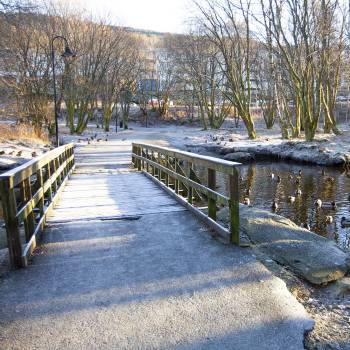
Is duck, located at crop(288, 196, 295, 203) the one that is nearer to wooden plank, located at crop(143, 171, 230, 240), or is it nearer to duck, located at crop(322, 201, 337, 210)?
duck, located at crop(322, 201, 337, 210)

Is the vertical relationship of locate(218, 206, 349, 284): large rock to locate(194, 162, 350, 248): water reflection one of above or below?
above

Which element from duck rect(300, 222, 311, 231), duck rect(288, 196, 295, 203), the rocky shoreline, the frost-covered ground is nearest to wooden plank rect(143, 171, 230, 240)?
the frost-covered ground

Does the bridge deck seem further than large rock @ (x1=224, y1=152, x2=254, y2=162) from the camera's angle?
No

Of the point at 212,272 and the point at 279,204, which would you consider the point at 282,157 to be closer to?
the point at 279,204

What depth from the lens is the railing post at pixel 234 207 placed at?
4.76m

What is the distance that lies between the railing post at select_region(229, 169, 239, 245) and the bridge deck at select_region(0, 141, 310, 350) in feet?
0.71

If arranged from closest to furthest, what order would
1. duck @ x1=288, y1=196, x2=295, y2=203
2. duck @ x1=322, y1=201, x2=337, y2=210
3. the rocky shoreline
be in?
1. duck @ x1=322, y1=201, x2=337, y2=210
2. duck @ x1=288, y1=196, x2=295, y2=203
3. the rocky shoreline

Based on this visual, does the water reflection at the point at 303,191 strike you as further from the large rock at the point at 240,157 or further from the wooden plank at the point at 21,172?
the wooden plank at the point at 21,172

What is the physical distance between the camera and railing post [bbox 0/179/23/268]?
4109 millimetres

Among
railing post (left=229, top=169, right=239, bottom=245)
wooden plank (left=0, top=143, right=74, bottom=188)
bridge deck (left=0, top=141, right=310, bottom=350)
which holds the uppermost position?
wooden plank (left=0, top=143, right=74, bottom=188)

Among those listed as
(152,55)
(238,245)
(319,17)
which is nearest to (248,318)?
(238,245)

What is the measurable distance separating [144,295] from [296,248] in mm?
2290

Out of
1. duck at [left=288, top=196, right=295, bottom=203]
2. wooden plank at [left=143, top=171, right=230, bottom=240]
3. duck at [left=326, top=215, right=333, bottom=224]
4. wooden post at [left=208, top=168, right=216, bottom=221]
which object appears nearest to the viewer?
wooden plank at [left=143, top=171, right=230, bottom=240]

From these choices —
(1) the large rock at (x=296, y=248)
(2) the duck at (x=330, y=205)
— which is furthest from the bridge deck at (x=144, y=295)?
(2) the duck at (x=330, y=205)
